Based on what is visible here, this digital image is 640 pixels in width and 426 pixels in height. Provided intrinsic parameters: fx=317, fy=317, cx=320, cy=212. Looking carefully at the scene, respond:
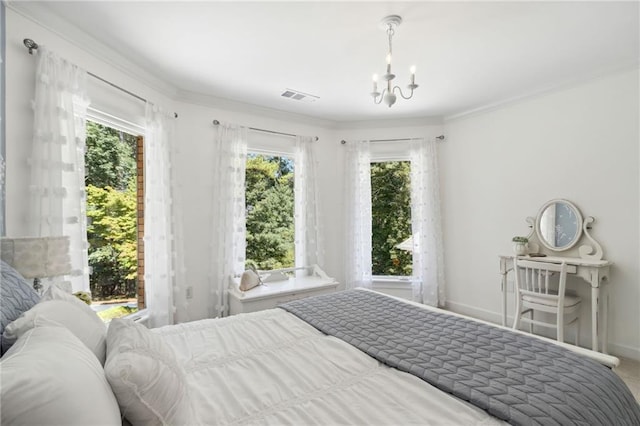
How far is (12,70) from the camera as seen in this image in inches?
75.0

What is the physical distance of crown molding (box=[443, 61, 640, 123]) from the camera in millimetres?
2822

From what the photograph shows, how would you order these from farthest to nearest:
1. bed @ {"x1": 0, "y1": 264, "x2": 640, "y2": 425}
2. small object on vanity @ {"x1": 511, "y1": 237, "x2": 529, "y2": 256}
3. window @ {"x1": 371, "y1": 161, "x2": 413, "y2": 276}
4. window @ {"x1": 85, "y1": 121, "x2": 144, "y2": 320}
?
window @ {"x1": 371, "y1": 161, "x2": 413, "y2": 276}
small object on vanity @ {"x1": 511, "y1": 237, "x2": 529, "y2": 256}
window @ {"x1": 85, "y1": 121, "x2": 144, "y2": 320}
bed @ {"x1": 0, "y1": 264, "x2": 640, "y2": 425}

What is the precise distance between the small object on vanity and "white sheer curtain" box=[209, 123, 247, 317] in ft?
9.68

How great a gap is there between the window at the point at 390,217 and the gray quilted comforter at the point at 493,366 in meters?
2.53

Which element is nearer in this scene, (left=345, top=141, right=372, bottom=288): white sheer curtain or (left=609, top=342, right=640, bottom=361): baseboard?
(left=609, top=342, right=640, bottom=361): baseboard

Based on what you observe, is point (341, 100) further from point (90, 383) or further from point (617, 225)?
point (90, 383)

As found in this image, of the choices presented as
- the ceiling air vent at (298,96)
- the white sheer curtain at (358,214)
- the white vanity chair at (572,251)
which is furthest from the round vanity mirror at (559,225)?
the ceiling air vent at (298,96)

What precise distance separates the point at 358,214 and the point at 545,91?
8.08 feet

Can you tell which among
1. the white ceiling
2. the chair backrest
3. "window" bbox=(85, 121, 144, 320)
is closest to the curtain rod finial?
the white ceiling

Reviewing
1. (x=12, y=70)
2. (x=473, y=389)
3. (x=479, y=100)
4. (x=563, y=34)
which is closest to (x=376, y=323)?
(x=473, y=389)

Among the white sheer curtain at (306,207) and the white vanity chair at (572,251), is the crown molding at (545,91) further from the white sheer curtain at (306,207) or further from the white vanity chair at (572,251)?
the white sheer curtain at (306,207)

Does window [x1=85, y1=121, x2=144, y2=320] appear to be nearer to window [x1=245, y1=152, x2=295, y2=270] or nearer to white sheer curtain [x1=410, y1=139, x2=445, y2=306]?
window [x1=245, y1=152, x2=295, y2=270]

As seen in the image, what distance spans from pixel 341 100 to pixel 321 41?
50.2 inches

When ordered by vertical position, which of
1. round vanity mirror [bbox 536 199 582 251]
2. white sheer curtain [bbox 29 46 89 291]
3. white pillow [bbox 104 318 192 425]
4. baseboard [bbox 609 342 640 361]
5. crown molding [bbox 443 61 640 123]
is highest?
crown molding [bbox 443 61 640 123]
